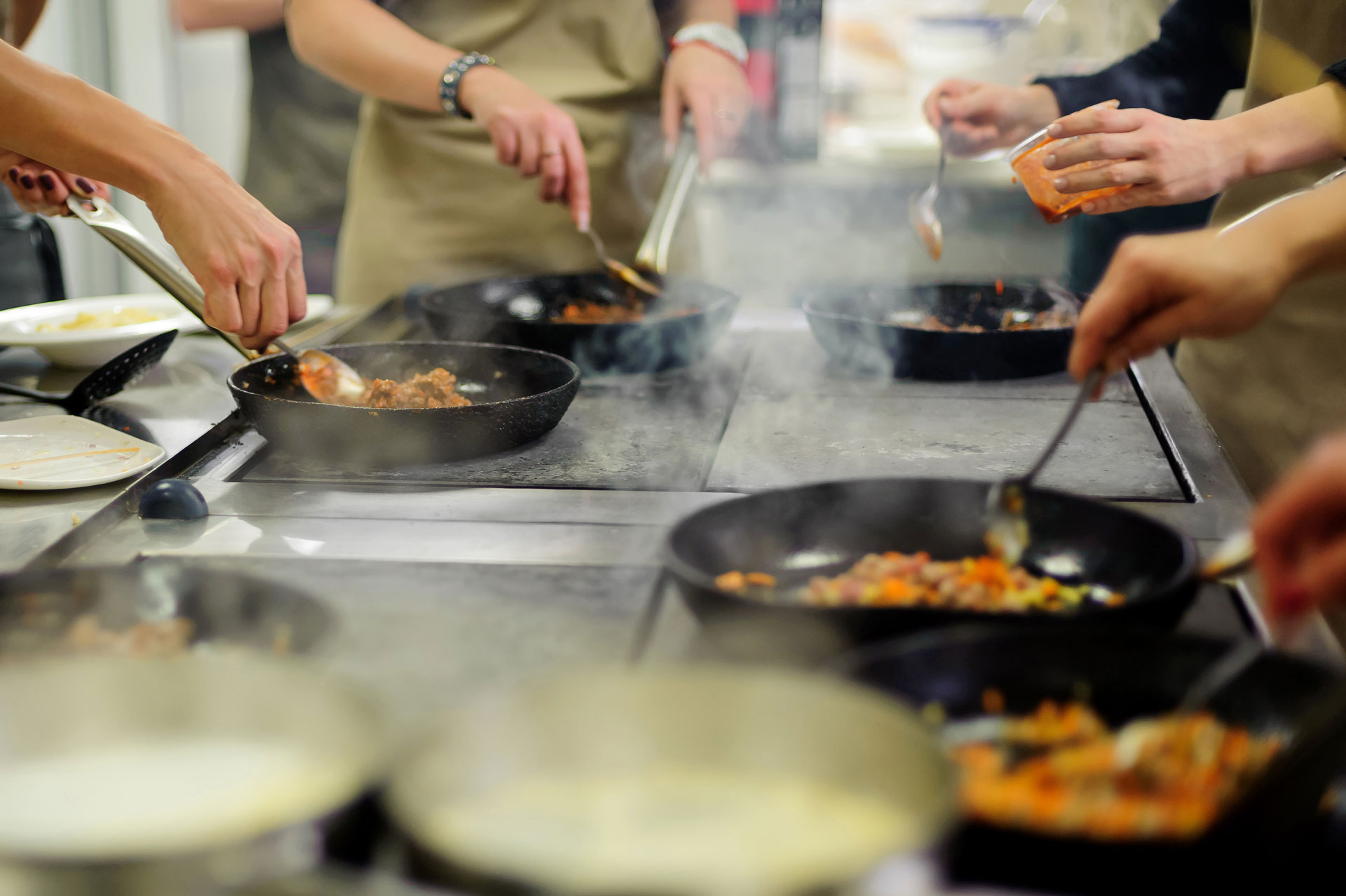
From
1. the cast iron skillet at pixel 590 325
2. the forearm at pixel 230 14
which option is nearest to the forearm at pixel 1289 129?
the cast iron skillet at pixel 590 325

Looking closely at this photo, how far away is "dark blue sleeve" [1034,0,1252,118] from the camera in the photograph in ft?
6.41

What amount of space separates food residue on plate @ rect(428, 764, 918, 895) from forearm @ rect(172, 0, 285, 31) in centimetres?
282

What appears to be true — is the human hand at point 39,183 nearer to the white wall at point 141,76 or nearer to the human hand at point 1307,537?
the human hand at point 1307,537

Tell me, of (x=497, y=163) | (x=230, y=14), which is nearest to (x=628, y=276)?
(x=497, y=163)

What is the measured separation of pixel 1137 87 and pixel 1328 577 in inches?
61.9

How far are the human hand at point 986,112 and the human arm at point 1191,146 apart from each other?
1.55 ft

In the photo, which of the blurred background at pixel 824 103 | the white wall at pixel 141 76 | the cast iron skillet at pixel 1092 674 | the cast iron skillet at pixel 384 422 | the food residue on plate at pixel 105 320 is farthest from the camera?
the white wall at pixel 141 76

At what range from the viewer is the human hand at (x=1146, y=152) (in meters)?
1.41

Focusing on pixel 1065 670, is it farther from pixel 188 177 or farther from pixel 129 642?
pixel 188 177

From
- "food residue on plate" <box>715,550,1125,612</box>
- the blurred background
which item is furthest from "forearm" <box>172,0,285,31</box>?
"food residue on plate" <box>715,550,1125,612</box>

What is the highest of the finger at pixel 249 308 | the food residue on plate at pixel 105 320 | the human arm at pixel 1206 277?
the human arm at pixel 1206 277

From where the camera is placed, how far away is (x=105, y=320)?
1.85 m

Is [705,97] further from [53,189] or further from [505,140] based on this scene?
[53,189]

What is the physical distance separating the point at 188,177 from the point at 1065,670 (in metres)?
1.04
